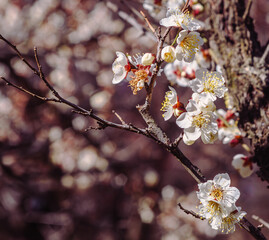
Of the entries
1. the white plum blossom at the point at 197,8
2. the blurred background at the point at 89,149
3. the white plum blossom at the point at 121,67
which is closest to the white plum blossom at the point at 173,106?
the white plum blossom at the point at 121,67

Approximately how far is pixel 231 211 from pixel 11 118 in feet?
10.1

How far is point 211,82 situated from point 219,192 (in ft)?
0.82

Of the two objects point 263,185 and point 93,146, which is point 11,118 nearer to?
point 93,146

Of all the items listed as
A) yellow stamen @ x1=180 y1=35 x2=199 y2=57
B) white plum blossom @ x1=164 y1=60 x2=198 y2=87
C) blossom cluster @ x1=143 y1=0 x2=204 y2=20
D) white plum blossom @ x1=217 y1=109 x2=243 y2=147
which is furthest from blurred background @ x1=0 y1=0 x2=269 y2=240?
yellow stamen @ x1=180 y1=35 x2=199 y2=57

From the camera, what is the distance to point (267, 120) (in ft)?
2.52

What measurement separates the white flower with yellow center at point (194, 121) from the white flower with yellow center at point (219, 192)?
0.10m

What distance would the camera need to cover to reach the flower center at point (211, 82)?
62cm

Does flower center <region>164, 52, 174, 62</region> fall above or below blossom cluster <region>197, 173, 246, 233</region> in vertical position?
above

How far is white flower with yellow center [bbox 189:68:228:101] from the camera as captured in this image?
62cm

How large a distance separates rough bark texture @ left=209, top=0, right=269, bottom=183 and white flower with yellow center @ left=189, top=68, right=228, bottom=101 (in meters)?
0.22

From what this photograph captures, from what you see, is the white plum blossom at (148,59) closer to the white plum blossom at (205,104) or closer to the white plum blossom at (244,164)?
the white plum blossom at (205,104)

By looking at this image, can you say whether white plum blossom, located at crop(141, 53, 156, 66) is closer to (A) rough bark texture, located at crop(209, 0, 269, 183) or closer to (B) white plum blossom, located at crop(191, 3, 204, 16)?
(A) rough bark texture, located at crop(209, 0, 269, 183)

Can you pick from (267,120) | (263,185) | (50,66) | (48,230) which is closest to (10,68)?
(50,66)

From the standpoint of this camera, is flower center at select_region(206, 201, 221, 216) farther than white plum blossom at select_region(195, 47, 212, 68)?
No
